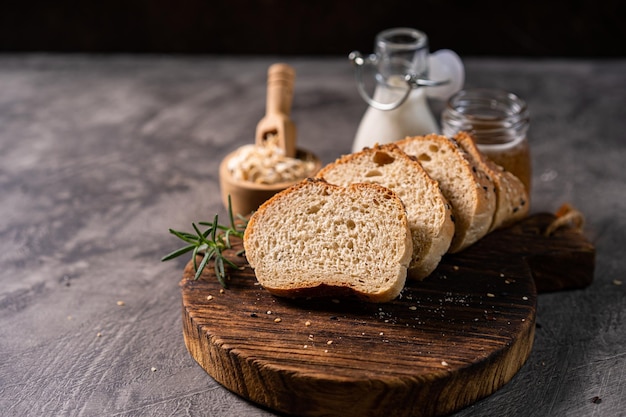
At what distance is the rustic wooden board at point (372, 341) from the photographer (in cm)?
192

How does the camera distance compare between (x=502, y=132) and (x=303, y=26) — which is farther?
(x=303, y=26)

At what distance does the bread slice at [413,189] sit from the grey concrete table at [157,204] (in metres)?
0.44

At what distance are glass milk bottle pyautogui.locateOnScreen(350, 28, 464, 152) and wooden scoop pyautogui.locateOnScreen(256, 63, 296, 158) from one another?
0.33 metres

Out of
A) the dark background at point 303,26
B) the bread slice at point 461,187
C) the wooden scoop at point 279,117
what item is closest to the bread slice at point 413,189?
the bread slice at point 461,187

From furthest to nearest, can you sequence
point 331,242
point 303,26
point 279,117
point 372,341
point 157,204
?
point 303,26 → point 157,204 → point 279,117 → point 331,242 → point 372,341

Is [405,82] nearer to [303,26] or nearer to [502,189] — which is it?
[502,189]

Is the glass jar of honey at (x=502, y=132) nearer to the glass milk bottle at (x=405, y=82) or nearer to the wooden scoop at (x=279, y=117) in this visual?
the glass milk bottle at (x=405, y=82)

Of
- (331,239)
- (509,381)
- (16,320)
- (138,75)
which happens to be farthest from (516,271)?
(138,75)

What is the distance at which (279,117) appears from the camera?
307cm

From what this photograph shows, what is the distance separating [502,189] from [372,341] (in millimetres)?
791

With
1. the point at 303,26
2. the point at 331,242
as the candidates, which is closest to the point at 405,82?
the point at 331,242

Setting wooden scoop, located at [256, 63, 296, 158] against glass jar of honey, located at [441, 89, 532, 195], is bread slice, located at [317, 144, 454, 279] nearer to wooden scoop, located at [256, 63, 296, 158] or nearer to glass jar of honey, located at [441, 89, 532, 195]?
glass jar of honey, located at [441, 89, 532, 195]

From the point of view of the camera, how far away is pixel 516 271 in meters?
2.40

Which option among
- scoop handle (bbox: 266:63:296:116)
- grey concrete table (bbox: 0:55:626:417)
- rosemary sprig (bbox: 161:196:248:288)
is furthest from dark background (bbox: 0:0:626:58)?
rosemary sprig (bbox: 161:196:248:288)
